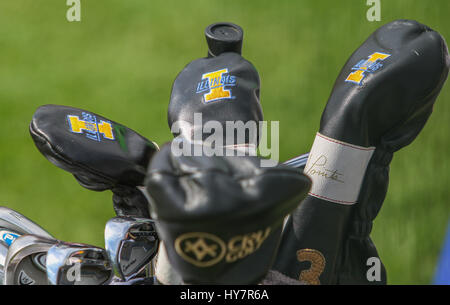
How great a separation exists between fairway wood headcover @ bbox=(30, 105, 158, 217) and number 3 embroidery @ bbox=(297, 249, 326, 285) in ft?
0.73

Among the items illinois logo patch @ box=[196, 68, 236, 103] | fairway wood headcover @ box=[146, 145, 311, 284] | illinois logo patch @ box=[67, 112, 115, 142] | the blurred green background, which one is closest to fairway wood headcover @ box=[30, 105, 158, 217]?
illinois logo patch @ box=[67, 112, 115, 142]

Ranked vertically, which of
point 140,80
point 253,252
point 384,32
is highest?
point 384,32

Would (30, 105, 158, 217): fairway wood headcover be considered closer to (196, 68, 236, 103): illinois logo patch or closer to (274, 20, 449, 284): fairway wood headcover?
(196, 68, 236, 103): illinois logo patch

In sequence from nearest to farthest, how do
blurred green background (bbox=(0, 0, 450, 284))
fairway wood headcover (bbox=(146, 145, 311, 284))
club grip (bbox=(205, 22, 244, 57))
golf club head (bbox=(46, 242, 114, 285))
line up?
fairway wood headcover (bbox=(146, 145, 311, 284)) → golf club head (bbox=(46, 242, 114, 285)) → club grip (bbox=(205, 22, 244, 57)) → blurred green background (bbox=(0, 0, 450, 284))

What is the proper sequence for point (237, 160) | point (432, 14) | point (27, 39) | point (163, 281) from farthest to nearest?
point (27, 39) < point (432, 14) < point (163, 281) < point (237, 160)

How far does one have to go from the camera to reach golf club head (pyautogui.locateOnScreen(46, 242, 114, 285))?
0.85 meters

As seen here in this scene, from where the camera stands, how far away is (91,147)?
89 cm

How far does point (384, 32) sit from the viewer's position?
91cm

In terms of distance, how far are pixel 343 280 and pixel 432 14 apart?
1704 mm

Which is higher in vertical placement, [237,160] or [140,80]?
[237,160]

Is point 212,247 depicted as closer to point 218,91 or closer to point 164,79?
point 218,91

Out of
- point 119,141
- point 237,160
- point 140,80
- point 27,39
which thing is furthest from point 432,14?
point 237,160
